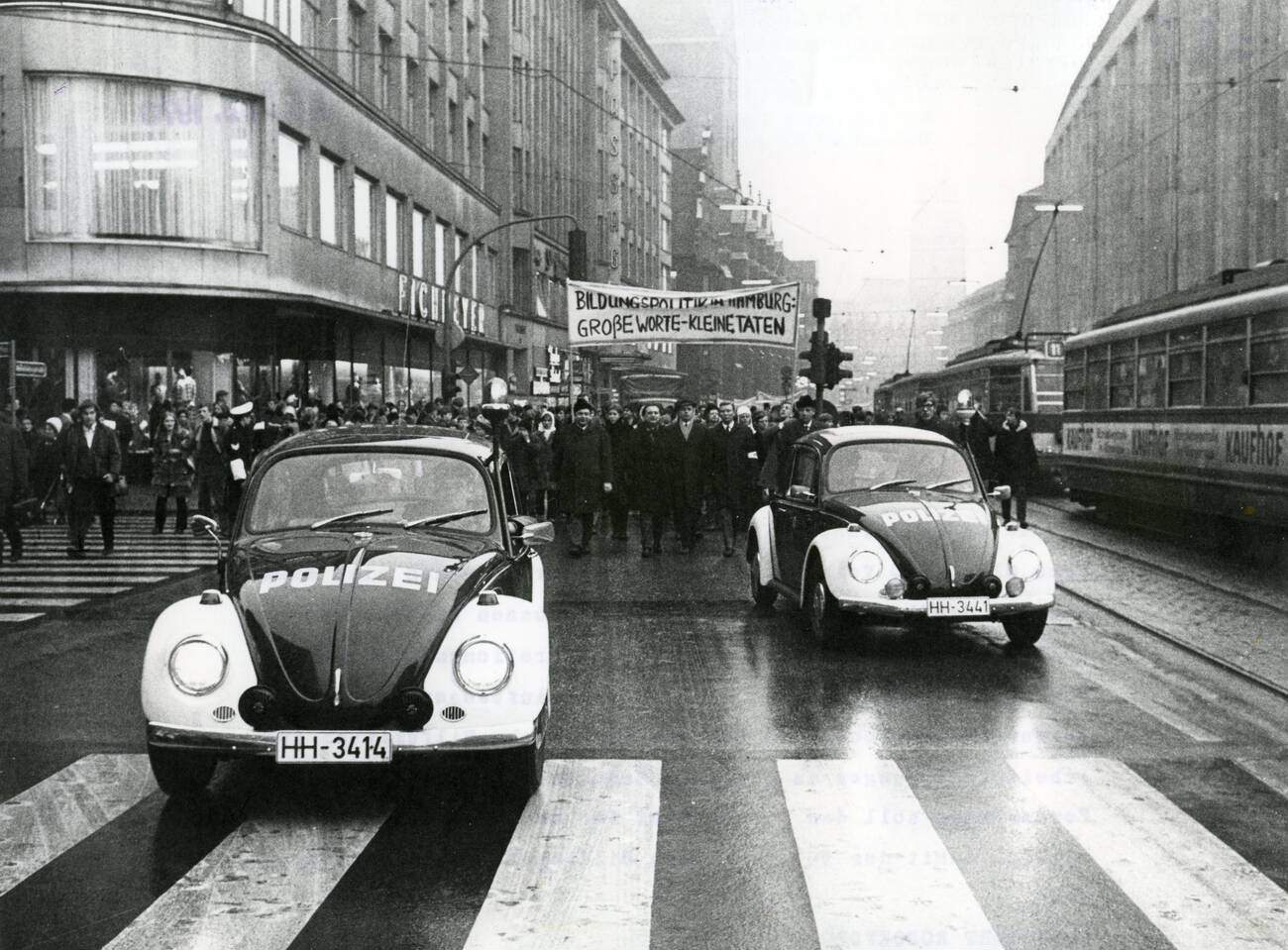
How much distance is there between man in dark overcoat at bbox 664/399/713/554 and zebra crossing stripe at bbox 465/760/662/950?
422 inches

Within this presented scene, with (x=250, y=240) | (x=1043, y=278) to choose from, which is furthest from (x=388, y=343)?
(x=1043, y=278)

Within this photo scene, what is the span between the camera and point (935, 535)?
32.4 feet

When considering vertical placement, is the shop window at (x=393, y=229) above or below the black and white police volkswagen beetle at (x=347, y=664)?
above

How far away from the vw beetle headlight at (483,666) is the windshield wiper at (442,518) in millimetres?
1467

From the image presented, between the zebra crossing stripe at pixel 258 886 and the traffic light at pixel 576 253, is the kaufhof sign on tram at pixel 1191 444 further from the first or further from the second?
the traffic light at pixel 576 253

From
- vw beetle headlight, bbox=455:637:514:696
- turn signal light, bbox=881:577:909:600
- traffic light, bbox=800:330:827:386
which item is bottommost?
turn signal light, bbox=881:577:909:600

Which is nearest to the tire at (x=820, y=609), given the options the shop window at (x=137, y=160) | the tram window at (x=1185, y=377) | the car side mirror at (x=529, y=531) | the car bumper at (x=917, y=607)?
the car bumper at (x=917, y=607)

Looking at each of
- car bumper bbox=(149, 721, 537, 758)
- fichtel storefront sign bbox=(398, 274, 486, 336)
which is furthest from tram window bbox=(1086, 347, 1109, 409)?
fichtel storefront sign bbox=(398, 274, 486, 336)

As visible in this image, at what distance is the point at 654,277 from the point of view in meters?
86.1

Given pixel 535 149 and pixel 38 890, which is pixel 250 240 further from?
pixel 535 149

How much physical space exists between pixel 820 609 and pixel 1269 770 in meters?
3.91

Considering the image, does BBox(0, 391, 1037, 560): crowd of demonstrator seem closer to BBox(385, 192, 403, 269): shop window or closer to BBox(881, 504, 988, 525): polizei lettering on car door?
BBox(881, 504, 988, 525): polizei lettering on car door

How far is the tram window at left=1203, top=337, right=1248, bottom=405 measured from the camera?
16.1m

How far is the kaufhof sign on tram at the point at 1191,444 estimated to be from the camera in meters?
15.1
